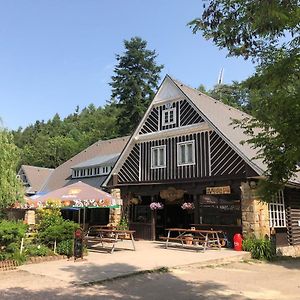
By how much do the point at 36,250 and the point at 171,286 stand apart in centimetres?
562

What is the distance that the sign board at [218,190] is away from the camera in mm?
18328

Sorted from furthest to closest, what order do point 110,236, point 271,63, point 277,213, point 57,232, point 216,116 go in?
1. point 216,116
2. point 277,213
3. point 110,236
4. point 57,232
5. point 271,63

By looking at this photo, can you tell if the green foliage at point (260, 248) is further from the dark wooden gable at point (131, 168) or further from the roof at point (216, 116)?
the dark wooden gable at point (131, 168)

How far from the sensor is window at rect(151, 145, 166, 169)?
2130 cm

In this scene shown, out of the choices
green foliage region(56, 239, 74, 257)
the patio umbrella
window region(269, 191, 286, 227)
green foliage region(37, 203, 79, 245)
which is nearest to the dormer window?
window region(269, 191, 286, 227)

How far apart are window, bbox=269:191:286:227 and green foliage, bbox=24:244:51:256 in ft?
33.4

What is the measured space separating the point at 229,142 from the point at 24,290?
11.8 m

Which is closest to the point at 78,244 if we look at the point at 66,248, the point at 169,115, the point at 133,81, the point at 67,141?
the point at 66,248

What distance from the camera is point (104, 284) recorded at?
9844mm

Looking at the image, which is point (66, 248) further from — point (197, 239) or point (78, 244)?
point (197, 239)

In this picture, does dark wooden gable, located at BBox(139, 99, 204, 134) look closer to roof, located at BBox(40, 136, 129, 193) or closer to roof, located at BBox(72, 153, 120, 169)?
roof, located at BBox(72, 153, 120, 169)

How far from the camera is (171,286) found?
9.73 meters

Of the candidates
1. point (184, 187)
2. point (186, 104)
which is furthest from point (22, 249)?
point (186, 104)

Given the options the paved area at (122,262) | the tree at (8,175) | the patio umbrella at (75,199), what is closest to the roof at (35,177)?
the tree at (8,175)
